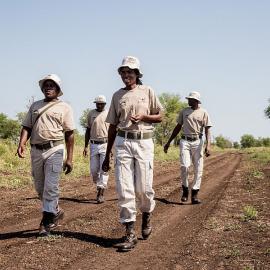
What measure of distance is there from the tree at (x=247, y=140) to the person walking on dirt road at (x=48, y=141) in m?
139

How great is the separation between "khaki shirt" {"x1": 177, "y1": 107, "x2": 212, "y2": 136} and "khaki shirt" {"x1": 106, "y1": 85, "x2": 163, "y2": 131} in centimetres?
423

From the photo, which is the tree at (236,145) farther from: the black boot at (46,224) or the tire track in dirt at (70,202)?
the black boot at (46,224)

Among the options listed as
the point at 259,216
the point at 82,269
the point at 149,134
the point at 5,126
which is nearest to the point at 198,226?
the point at 259,216

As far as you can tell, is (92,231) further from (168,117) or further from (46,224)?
(168,117)

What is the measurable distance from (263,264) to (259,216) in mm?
3226

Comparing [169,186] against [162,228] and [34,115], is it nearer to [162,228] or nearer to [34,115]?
[162,228]

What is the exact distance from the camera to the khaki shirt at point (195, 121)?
35.3 ft

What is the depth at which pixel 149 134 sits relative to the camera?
21.6ft

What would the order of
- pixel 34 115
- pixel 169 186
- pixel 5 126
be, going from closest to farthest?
pixel 34 115, pixel 169 186, pixel 5 126

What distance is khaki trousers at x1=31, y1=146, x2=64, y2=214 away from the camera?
679 cm

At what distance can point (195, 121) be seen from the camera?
10.8 m

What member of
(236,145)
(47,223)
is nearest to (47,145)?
(47,223)

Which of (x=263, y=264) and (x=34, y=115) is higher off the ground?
(x=34, y=115)

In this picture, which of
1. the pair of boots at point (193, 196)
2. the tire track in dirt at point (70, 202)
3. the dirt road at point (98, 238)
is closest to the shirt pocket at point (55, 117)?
the dirt road at point (98, 238)
